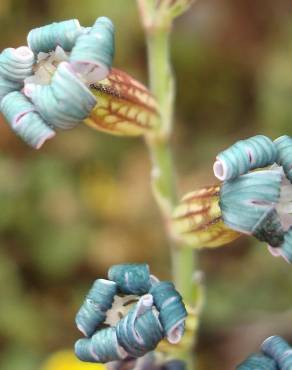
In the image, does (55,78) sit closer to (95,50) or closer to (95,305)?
(95,50)

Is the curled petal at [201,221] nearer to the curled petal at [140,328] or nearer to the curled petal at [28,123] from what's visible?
the curled petal at [140,328]

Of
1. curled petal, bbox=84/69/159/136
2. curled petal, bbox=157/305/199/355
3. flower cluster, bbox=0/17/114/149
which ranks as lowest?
curled petal, bbox=157/305/199/355

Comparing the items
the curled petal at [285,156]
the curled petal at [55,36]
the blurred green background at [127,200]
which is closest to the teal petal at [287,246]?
the curled petal at [285,156]

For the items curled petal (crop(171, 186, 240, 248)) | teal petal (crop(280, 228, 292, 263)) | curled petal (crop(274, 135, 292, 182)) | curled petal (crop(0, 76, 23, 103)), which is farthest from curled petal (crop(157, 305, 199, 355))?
curled petal (crop(0, 76, 23, 103))

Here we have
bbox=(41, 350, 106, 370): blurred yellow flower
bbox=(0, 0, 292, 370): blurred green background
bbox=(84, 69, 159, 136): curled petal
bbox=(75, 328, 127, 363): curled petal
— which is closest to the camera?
bbox=(75, 328, 127, 363): curled petal

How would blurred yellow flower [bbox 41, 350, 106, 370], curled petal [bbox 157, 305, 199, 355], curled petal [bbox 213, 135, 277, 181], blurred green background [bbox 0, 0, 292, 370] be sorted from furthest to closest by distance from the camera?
blurred green background [bbox 0, 0, 292, 370] < blurred yellow flower [bbox 41, 350, 106, 370] < curled petal [bbox 157, 305, 199, 355] < curled petal [bbox 213, 135, 277, 181]

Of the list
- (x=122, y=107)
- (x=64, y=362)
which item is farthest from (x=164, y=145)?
(x=64, y=362)

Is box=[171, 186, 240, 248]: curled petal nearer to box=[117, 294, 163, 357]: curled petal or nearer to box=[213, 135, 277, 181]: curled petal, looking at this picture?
box=[213, 135, 277, 181]: curled petal
